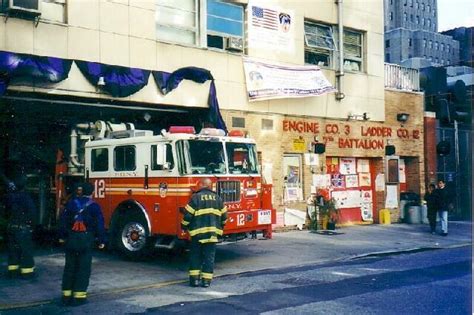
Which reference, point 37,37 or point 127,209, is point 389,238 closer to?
point 127,209

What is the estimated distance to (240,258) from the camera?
38.7ft

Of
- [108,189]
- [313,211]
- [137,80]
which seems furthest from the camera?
[313,211]

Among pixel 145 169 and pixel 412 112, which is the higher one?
pixel 412 112

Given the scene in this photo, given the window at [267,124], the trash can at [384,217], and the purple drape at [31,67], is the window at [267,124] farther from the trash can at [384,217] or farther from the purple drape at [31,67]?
the purple drape at [31,67]

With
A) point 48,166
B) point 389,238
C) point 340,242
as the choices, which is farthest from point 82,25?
point 389,238

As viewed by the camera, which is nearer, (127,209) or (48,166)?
(127,209)

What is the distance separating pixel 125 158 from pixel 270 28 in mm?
7952

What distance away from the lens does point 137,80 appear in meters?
14.0

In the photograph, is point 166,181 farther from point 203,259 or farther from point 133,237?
point 203,259

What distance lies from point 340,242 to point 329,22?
8.39 metres

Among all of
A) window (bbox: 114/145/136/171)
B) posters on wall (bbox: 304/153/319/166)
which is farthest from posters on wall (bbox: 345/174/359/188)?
window (bbox: 114/145/136/171)

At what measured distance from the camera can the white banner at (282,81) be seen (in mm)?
16719

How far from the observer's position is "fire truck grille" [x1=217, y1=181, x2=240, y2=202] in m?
10.6

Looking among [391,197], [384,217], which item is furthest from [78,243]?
[391,197]
